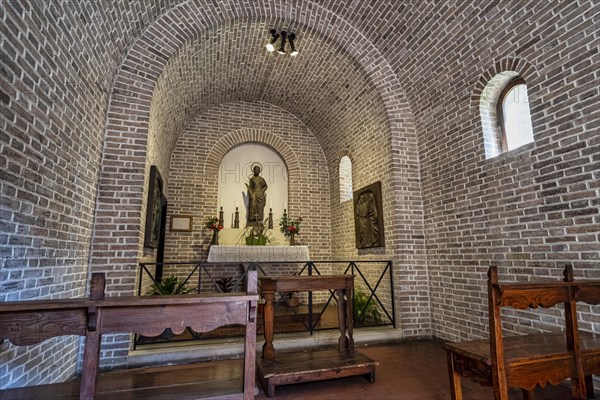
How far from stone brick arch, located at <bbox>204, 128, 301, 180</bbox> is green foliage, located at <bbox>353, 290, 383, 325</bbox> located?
343cm

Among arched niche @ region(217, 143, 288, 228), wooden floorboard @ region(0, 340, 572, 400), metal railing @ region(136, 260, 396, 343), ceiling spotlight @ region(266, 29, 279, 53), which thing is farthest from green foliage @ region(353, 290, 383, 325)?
ceiling spotlight @ region(266, 29, 279, 53)

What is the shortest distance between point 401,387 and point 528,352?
1219mm

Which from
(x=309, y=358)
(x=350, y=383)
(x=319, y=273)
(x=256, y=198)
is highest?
(x=256, y=198)

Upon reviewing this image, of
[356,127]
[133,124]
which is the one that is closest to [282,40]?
[356,127]

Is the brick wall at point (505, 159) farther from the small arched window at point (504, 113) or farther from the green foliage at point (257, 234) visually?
the green foliage at point (257, 234)

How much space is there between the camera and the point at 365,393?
9.96 ft

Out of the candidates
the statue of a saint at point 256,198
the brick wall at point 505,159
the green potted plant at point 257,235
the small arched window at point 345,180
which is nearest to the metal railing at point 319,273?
the green potted plant at point 257,235

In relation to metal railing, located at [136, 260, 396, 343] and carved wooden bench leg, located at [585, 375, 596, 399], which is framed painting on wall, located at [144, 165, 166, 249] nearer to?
metal railing, located at [136, 260, 396, 343]

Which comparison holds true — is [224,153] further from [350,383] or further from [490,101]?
[350,383]

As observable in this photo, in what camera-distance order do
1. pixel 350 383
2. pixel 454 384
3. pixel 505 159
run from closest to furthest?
1. pixel 454 384
2. pixel 350 383
3. pixel 505 159

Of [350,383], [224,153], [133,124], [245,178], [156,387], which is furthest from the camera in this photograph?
[245,178]

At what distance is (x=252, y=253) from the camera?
5.88 metres

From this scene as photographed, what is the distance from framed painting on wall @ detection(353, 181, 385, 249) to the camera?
5520 millimetres

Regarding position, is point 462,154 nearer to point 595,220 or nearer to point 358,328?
point 595,220
